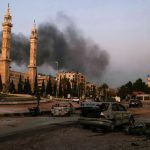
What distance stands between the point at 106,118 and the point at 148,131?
226 cm

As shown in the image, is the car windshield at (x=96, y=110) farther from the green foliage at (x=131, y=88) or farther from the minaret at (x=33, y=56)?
the green foliage at (x=131, y=88)

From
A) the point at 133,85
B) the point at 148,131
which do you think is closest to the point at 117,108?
the point at 148,131

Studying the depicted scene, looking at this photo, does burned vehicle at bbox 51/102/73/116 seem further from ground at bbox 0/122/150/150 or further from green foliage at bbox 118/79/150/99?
green foliage at bbox 118/79/150/99

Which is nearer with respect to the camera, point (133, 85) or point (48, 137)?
point (48, 137)

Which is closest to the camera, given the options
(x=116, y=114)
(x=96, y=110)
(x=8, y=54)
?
(x=96, y=110)

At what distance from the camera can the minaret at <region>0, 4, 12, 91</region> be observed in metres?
113

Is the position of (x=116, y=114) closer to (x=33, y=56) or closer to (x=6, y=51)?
(x=6, y=51)

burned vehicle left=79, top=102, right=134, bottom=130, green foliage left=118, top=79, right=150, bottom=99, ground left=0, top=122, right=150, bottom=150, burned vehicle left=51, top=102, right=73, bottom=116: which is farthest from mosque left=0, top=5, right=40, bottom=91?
ground left=0, top=122, right=150, bottom=150

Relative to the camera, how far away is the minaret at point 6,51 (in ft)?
371

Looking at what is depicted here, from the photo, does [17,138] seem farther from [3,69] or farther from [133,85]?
[133,85]

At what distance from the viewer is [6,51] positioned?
117 m

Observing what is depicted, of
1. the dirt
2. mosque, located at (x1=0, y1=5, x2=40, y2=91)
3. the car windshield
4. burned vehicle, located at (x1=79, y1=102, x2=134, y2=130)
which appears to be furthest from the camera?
mosque, located at (x1=0, y1=5, x2=40, y2=91)

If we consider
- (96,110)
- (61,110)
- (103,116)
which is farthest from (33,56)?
(103,116)

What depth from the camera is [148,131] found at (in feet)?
56.2
